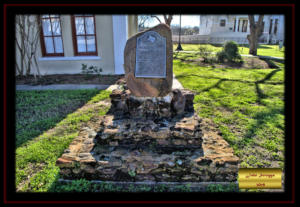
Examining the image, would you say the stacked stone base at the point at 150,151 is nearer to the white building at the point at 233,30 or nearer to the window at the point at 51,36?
the window at the point at 51,36

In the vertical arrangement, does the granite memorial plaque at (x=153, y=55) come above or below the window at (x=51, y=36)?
below

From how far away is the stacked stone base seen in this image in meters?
2.29

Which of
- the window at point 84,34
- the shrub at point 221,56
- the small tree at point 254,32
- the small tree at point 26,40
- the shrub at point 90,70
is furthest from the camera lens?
the small tree at point 254,32

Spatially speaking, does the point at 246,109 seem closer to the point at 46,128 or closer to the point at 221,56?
the point at 46,128

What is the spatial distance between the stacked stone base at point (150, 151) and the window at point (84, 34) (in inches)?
213

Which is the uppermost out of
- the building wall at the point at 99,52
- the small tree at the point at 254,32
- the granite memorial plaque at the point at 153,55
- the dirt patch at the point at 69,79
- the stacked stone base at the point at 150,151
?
the small tree at the point at 254,32

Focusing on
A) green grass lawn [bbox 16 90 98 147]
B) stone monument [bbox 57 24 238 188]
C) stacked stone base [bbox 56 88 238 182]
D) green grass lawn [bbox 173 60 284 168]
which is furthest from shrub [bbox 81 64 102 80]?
stacked stone base [bbox 56 88 238 182]

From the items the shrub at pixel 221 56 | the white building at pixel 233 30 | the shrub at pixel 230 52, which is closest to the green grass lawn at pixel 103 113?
the shrub at pixel 230 52

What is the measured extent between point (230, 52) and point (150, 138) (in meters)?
9.16

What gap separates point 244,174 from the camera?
224cm

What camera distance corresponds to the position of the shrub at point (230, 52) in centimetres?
1006

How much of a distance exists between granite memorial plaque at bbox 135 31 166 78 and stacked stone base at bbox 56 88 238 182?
41 centimetres

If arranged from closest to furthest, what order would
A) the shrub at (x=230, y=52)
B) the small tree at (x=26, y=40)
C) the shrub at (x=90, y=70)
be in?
the small tree at (x=26, y=40) → the shrub at (x=90, y=70) → the shrub at (x=230, y=52)

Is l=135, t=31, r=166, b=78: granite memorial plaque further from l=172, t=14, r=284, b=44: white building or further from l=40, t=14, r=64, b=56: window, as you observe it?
l=172, t=14, r=284, b=44: white building
